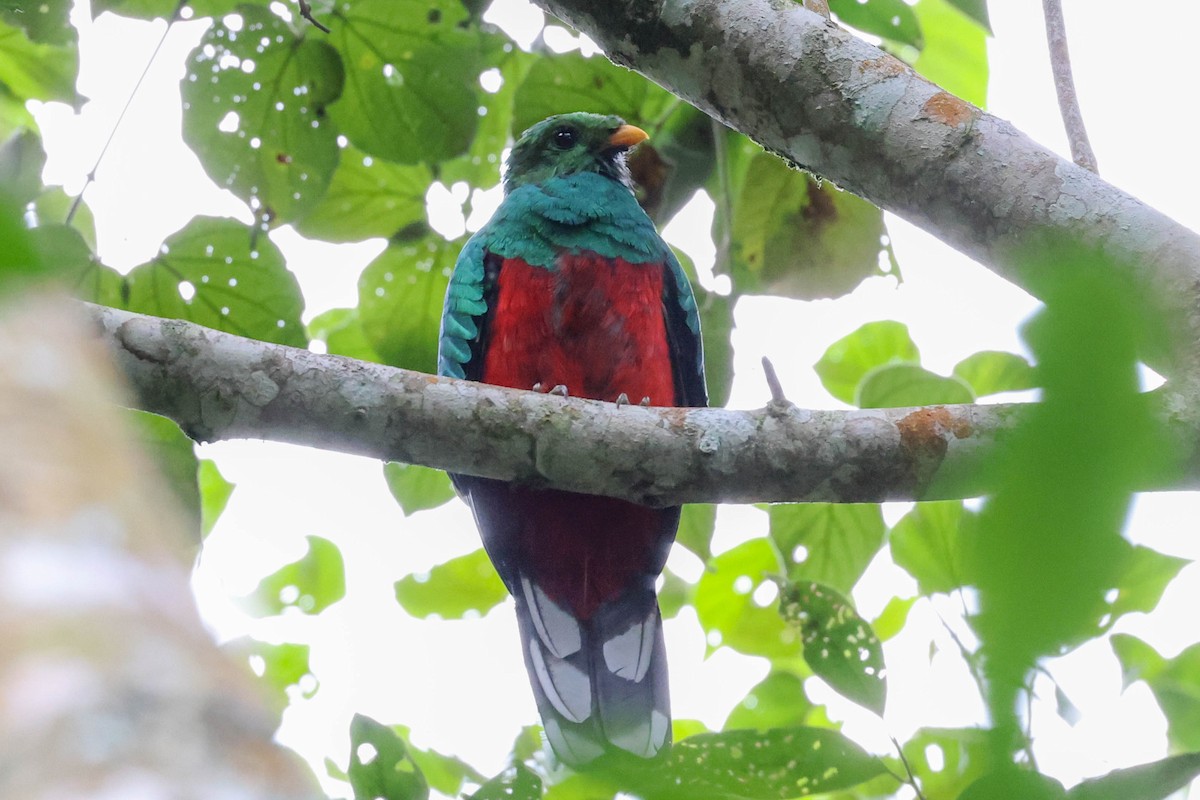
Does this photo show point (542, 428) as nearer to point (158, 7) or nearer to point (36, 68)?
point (158, 7)

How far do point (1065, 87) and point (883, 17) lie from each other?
19.0 inches

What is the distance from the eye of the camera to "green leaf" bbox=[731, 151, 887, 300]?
3234 mm

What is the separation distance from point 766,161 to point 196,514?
1.80m

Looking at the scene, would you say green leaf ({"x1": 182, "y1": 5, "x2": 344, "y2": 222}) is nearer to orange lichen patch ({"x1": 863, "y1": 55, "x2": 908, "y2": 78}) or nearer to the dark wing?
the dark wing

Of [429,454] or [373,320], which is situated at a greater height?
[429,454]

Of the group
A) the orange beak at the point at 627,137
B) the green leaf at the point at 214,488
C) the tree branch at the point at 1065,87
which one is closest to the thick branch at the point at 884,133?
the tree branch at the point at 1065,87

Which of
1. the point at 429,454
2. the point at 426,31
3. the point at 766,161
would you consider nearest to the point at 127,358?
the point at 429,454

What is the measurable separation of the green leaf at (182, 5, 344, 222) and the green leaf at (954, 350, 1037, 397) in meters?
1.93

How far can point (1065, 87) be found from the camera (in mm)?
2404

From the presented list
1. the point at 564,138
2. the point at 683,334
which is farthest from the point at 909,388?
the point at 564,138

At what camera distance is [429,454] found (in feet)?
7.16

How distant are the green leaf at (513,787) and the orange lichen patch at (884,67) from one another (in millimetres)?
1514

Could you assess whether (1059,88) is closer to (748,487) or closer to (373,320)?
(748,487)

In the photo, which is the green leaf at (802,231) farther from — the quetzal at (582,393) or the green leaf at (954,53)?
the green leaf at (954,53)
